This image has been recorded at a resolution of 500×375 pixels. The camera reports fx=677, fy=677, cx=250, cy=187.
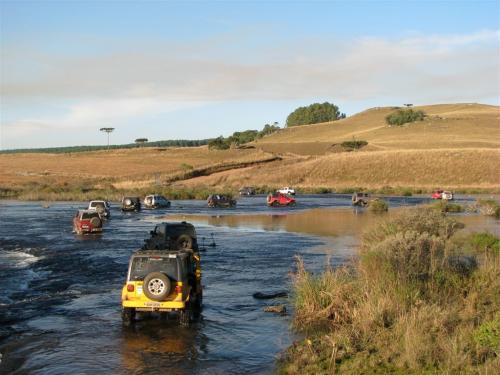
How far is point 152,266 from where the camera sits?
581 inches

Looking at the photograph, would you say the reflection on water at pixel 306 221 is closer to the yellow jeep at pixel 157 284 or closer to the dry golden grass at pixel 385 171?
the yellow jeep at pixel 157 284

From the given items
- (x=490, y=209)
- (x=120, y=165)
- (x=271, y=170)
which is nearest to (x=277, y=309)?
(x=490, y=209)

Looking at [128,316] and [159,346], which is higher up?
[128,316]

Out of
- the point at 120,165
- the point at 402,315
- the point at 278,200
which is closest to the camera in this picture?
the point at 402,315

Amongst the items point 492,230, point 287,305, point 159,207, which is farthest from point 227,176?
point 287,305

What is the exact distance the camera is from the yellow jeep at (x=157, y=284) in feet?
47.1

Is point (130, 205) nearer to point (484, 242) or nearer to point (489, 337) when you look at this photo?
point (484, 242)

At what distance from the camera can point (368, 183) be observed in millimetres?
109125

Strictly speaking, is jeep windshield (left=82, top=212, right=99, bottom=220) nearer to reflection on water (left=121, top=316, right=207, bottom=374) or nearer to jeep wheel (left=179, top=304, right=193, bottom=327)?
reflection on water (left=121, top=316, right=207, bottom=374)

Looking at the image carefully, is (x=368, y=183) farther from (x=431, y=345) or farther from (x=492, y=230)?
(x=431, y=345)

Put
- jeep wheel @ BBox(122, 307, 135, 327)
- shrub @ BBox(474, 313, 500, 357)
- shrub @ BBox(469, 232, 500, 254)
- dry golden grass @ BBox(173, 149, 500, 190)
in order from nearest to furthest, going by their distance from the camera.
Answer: shrub @ BBox(474, 313, 500, 357) < jeep wheel @ BBox(122, 307, 135, 327) < shrub @ BBox(469, 232, 500, 254) < dry golden grass @ BBox(173, 149, 500, 190)

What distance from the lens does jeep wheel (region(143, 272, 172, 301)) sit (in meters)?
14.3

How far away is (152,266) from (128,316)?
4.27 ft

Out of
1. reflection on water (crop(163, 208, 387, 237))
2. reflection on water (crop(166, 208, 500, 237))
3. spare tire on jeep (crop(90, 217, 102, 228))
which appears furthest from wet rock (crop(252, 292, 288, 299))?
spare tire on jeep (crop(90, 217, 102, 228))
